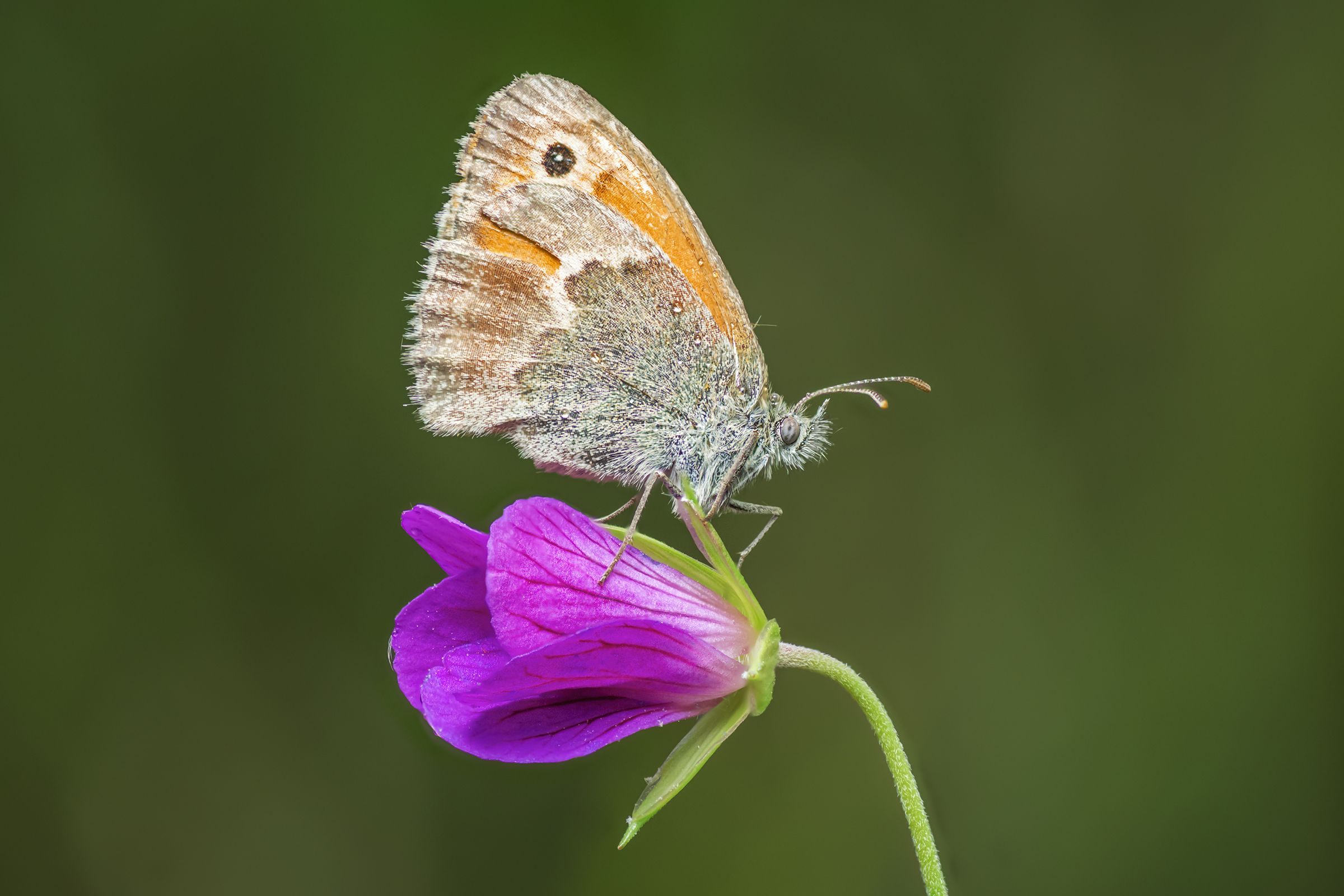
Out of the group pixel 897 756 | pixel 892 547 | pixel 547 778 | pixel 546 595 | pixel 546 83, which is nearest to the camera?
pixel 897 756

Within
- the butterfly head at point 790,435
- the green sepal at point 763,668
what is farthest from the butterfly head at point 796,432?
the green sepal at point 763,668

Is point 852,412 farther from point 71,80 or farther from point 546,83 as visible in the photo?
point 71,80

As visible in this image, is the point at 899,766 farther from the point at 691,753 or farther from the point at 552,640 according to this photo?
the point at 552,640

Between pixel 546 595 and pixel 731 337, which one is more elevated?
pixel 731 337

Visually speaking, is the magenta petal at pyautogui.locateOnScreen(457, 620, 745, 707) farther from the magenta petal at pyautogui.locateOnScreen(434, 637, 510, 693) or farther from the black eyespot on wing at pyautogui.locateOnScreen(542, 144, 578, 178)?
the black eyespot on wing at pyautogui.locateOnScreen(542, 144, 578, 178)

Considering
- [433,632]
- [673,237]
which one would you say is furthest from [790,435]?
[433,632]

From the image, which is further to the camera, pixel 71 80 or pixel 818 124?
pixel 818 124

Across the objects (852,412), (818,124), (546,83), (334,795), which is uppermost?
(818,124)

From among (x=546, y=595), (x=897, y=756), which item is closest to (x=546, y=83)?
(x=546, y=595)
